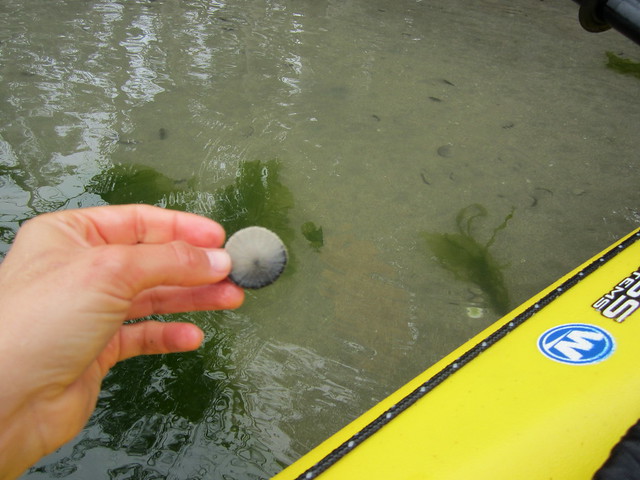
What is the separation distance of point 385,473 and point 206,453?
3.12ft

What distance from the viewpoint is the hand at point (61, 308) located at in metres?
1.12

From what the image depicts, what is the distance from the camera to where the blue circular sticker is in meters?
1.60

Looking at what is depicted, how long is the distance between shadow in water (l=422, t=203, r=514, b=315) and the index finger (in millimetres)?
1646

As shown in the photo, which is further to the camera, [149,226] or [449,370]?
[449,370]

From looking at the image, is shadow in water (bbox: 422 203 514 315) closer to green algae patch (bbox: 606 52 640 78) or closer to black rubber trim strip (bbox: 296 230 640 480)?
black rubber trim strip (bbox: 296 230 640 480)

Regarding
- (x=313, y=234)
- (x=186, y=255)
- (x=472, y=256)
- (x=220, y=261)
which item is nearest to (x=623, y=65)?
(x=472, y=256)

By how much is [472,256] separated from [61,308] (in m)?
2.28

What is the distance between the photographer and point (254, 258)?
4.73ft

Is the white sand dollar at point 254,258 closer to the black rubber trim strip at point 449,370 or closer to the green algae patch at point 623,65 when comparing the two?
the black rubber trim strip at point 449,370

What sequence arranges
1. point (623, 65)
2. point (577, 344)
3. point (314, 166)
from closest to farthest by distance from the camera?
point (577, 344), point (314, 166), point (623, 65)

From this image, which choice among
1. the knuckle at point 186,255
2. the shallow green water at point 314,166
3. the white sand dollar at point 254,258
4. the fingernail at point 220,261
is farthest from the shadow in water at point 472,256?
the knuckle at point 186,255

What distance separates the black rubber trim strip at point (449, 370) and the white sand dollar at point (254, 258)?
52 cm

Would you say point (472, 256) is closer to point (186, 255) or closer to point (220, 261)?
point (220, 261)

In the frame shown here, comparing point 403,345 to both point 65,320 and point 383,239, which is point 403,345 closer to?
point 383,239
